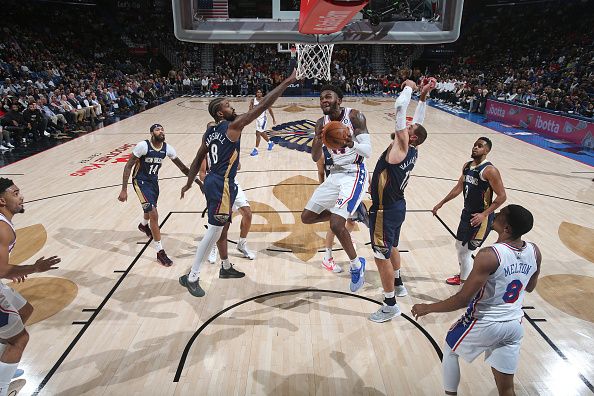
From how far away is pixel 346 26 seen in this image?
558 cm

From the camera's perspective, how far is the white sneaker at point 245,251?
571cm

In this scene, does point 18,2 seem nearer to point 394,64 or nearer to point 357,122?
point 394,64

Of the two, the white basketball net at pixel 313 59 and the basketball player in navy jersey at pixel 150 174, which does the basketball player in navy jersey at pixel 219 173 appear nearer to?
the basketball player in navy jersey at pixel 150 174

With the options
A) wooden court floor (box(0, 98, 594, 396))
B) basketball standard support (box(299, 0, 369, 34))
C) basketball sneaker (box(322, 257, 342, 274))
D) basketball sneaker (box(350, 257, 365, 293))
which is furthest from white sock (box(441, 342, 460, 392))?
basketball standard support (box(299, 0, 369, 34))

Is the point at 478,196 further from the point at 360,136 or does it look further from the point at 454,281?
the point at 360,136

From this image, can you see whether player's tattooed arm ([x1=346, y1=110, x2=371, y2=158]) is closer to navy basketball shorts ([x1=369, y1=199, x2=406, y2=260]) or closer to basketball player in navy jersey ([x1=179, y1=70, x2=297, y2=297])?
navy basketball shorts ([x1=369, y1=199, x2=406, y2=260])

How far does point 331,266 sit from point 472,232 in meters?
1.71

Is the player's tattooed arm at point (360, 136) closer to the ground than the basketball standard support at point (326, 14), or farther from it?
closer to the ground

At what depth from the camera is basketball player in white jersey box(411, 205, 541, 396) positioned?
262 cm

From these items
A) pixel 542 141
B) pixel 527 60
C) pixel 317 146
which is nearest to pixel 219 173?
pixel 317 146

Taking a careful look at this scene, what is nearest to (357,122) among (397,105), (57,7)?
(397,105)

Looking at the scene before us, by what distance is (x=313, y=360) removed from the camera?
3799mm

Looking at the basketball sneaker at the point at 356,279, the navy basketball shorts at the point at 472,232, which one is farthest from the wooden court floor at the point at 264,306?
the navy basketball shorts at the point at 472,232

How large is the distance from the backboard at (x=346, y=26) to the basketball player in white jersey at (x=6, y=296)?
3087mm
